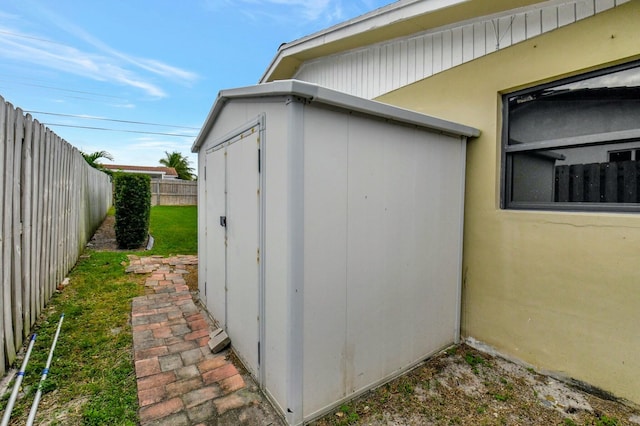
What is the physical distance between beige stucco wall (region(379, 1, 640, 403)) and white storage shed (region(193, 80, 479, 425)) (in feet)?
0.84

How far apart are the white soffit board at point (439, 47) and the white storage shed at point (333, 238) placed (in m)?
1.04

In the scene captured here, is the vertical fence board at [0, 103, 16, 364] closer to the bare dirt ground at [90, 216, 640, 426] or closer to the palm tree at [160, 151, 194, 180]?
the bare dirt ground at [90, 216, 640, 426]

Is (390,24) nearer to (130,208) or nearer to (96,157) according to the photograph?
(130,208)

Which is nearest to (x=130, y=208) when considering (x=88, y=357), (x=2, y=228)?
(x=2, y=228)

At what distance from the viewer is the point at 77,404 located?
2.22 meters

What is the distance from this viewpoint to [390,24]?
3676 millimetres

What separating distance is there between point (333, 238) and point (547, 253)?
6.92 ft

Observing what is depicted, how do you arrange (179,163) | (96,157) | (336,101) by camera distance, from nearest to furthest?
(336,101)
(96,157)
(179,163)

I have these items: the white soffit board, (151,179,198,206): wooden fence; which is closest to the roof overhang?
the white soffit board

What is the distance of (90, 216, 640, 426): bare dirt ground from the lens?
221cm

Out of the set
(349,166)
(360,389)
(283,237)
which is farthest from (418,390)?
(349,166)

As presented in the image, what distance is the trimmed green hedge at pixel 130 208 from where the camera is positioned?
23.8 ft

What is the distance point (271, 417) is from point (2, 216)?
2.84 metres

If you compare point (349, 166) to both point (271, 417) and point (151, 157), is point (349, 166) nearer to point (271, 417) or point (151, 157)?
point (271, 417)
